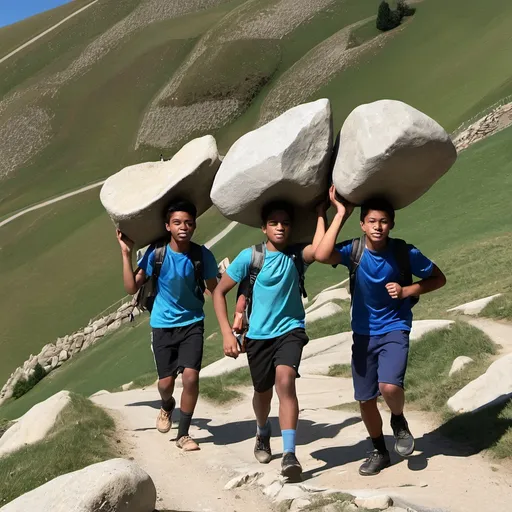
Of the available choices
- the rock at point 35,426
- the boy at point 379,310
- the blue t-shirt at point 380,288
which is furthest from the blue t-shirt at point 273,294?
the rock at point 35,426

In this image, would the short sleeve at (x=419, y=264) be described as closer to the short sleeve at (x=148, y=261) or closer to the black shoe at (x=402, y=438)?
the black shoe at (x=402, y=438)

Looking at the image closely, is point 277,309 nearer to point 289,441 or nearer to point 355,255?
point 355,255

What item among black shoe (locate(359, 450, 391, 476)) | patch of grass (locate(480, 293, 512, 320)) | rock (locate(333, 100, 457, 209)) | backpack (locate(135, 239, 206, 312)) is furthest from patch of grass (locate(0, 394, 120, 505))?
patch of grass (locate(480, 293, 512, 320))

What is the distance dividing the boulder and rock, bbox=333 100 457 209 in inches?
67.4

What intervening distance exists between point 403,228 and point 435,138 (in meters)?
19.8

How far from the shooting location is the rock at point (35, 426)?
9742 millimetres

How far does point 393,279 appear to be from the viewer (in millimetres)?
6344

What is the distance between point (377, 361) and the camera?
647cm

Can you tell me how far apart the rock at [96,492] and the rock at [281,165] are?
2.51 metres

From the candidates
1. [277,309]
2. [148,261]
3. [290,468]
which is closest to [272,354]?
[277,309]

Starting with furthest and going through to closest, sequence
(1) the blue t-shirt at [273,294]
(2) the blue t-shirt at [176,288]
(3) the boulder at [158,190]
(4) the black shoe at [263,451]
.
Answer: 1. (2) the blue t-shirt at [176,288]
2. (3) the boulder at [158,190]
3. (4) the black shoe at [263,451]
4. (1) the blue t-shirt at [273,294]

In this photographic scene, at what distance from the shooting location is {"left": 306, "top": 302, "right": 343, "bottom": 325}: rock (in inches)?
Result: 675

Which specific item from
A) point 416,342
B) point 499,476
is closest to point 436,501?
point 499,476

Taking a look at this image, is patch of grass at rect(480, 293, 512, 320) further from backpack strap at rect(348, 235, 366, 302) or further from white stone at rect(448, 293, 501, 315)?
backpack strap at rect(348, 235, 366, 302)
